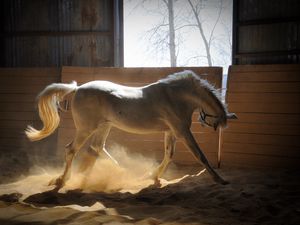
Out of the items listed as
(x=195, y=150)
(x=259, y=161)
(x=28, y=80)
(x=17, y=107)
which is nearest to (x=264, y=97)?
(x=259, y=161)

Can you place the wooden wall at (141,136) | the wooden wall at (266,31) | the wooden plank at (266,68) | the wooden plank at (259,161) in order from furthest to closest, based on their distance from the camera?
the wooden wall at (266,31)
the wooden wall at (141,136)
the wooden plank at (266,68)
the wooden plank at (259,161)

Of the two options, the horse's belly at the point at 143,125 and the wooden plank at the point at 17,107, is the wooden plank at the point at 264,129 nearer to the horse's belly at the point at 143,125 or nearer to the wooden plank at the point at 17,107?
the horse's belly at the point at 143,125

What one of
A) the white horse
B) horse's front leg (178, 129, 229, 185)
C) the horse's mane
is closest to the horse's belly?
the white horse

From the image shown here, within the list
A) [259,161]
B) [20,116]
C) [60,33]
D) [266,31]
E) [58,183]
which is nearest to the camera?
[58,183]

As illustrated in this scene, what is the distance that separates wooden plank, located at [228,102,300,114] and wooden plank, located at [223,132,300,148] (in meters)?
0.45

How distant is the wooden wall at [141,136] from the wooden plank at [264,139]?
29cm

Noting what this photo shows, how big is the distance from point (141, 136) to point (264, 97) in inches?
98.7

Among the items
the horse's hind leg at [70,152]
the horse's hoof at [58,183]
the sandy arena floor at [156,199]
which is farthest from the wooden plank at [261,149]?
the horse's hoof at [58,183]

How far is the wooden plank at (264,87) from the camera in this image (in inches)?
230

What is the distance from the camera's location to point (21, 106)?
7.66m

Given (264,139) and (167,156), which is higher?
(264,139)

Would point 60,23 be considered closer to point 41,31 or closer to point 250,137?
point 41,31

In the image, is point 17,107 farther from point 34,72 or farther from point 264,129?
point 264,129

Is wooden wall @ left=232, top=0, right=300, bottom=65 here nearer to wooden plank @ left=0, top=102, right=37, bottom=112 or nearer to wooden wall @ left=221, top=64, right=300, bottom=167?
wooden wall @ left=221, top=64, right=300, bottom=167
